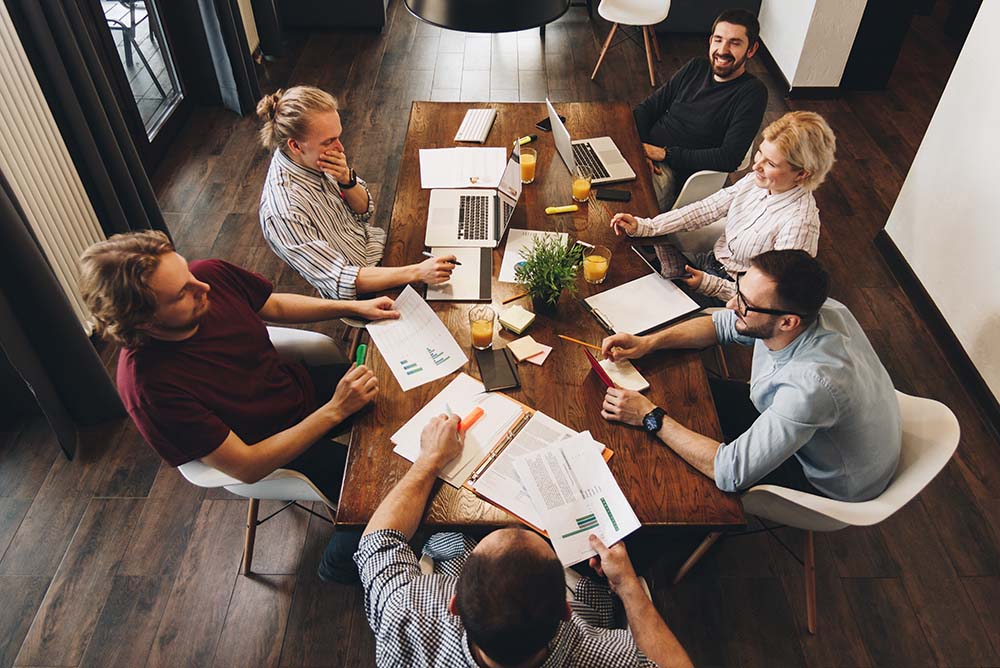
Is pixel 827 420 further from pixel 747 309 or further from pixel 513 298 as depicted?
pixel 513 298

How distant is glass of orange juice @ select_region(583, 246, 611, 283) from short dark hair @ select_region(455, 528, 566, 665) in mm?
1214

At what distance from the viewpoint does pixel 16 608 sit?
7.97ft

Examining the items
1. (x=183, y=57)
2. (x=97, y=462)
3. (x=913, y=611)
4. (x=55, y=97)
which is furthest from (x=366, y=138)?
(x=913, y=611)

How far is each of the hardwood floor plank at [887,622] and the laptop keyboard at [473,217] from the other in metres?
1.82

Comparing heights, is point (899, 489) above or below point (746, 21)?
below

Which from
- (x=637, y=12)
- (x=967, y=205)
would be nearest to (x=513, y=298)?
(x=967, y=205)

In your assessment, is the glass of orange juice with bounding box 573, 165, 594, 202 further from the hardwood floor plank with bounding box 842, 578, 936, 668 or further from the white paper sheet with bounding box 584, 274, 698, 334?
the hardwood floor plank with bounding box 842, 578, 936, 668

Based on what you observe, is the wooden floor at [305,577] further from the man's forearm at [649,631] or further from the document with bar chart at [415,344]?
the document with bar chart at [415,344]

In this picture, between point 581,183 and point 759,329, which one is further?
point 581,183

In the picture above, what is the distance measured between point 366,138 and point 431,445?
323cm

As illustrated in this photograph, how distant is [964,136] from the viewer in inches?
129

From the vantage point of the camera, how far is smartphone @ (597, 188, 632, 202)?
2.82 meters

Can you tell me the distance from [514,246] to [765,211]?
3.06 ft

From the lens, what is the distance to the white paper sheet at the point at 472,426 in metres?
1.94
